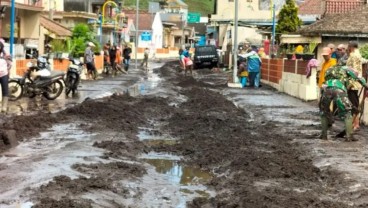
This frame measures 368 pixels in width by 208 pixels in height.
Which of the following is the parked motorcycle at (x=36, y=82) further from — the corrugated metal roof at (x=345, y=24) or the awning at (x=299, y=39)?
the awning at (x=299, y=39)

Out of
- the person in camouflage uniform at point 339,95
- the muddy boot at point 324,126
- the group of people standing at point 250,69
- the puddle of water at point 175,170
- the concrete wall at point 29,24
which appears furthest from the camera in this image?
the concrete wall at point 29,24

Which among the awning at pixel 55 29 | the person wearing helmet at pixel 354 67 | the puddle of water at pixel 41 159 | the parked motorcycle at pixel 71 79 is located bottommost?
the puddle of water at pixel 41 159

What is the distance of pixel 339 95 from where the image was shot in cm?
1238

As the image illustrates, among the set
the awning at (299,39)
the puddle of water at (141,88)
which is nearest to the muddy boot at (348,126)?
the puddle of water at (141,88)

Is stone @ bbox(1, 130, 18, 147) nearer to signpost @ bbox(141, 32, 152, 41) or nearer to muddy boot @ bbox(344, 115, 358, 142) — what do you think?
muddy boot @ bbox(344, 115, 358, 142)

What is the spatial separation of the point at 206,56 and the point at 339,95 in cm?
4228

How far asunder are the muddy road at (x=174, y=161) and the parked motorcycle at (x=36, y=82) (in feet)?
9.84

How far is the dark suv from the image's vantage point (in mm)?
54500

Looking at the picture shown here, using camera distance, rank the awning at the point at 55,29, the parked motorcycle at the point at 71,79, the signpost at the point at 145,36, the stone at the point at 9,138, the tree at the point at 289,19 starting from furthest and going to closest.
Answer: the signpost at the point at 145,36
the tree at the point at 289,19
the awning at the point at 55,29
the parked motorcycle at the point at 71,79
the stone at the point at 9,138

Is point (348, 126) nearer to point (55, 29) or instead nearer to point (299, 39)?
point (299, 39)

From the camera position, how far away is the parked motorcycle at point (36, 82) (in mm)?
19719

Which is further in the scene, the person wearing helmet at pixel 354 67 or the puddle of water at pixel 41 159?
the person wearing helmet at pixel 354 67

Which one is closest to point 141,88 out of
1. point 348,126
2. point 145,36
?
point 348,126

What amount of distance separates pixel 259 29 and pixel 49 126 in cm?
4627
